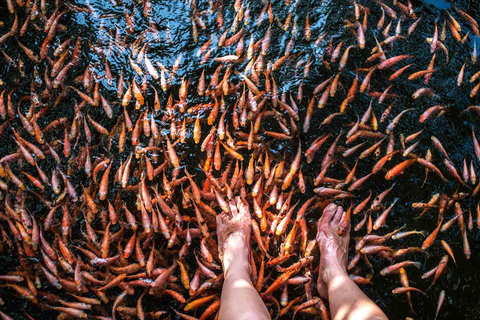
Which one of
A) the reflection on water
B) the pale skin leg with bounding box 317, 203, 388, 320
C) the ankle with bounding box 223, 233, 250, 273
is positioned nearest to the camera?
the pale skin leg with bounding box 317, 203, 388, 320

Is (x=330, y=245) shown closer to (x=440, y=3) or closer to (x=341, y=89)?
(x=341, y=89)

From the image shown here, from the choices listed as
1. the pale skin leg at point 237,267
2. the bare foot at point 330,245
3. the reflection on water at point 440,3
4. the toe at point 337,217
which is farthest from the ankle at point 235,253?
the reflection on water at point 440,3

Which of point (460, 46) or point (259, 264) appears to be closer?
point (259, 264)

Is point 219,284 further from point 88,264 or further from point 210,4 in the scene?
point 210,4

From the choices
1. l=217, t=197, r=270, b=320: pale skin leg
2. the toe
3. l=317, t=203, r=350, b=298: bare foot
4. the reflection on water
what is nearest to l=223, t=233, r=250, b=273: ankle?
l=217, t=197, r=270, b=320: pale skin leg

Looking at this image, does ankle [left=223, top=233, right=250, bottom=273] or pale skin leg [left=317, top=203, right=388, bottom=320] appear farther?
ankle [left=223, top=233, right=250, bottom=273]

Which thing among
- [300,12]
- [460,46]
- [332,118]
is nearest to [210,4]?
[300,12]

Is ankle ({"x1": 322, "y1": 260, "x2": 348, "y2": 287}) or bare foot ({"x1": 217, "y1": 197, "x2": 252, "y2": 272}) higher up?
bare foot ({"x1": 217, "y1": 197, "x2": 252, "y2": 272})

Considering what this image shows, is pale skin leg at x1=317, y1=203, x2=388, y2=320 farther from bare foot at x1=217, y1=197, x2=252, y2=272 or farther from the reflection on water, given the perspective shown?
the reflection on water

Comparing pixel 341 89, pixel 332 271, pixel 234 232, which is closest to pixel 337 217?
pixel 332 271
